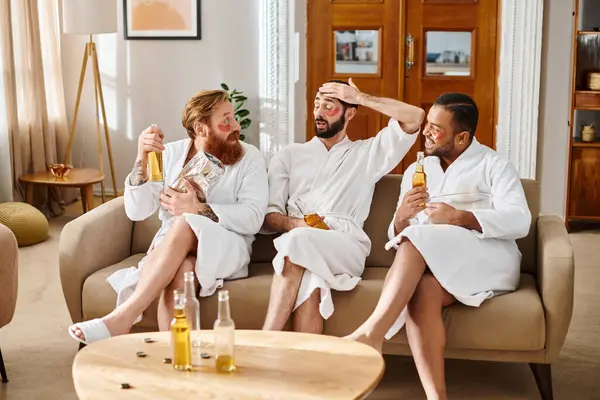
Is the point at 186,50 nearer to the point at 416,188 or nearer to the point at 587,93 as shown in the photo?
the point at 587,93

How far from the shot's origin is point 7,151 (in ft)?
20.0

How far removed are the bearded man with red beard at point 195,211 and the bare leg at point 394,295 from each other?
1.92 ft

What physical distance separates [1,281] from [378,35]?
3645 millimetres

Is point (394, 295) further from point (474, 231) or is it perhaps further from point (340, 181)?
point (340, 181)

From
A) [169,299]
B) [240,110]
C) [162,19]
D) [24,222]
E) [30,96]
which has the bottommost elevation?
[24,222]

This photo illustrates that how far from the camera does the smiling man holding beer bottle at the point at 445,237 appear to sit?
318 cm

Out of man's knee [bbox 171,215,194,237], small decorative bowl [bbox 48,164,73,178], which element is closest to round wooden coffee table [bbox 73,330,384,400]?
man's knee [bbox 171,215,194,237]

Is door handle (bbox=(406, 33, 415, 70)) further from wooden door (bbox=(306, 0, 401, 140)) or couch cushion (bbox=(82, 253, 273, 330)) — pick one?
couch cushion (bbox=(82, 253, 273, 330))

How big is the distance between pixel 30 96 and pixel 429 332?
13.2 feet

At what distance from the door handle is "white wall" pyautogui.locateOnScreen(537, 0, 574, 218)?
0.84m

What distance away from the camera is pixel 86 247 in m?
3.59

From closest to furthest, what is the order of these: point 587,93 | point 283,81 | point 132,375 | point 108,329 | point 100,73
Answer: point 132,375
point 108,329
point 587,93
point 283,81
point 100,73

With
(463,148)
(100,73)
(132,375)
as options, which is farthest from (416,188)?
(100,73)

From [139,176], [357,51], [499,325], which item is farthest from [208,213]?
[357,51]
